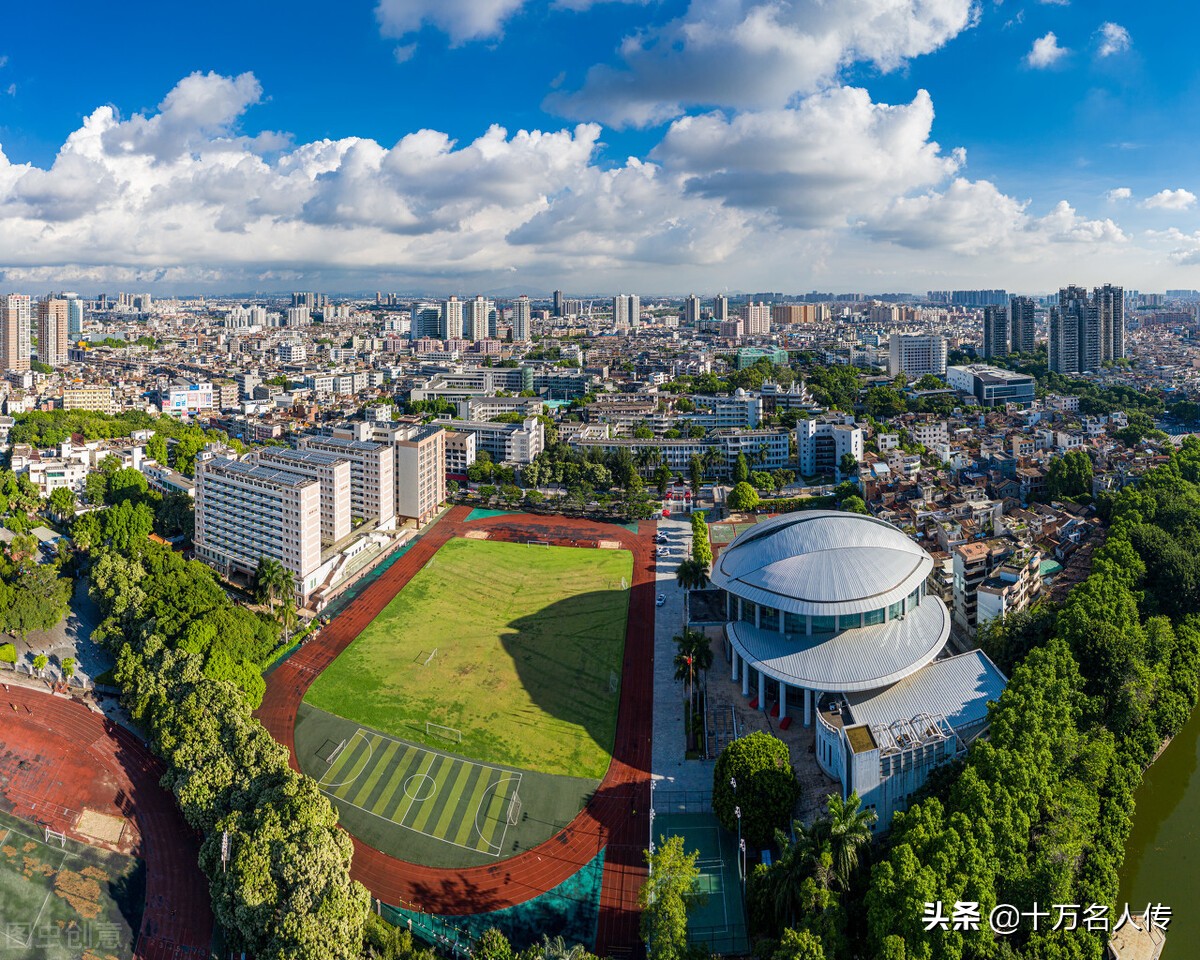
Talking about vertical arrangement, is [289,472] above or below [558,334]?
below

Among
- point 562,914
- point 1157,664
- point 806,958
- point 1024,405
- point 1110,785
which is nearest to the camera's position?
point 806,958

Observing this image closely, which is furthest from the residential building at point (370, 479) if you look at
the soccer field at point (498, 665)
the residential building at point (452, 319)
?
the residential building at point (452, 319)

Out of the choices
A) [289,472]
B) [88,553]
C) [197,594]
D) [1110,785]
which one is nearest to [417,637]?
[197,594]

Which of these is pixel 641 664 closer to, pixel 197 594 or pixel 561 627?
pixel 561 627

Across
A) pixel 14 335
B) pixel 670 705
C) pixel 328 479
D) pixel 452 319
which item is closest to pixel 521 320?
pixel 452 319

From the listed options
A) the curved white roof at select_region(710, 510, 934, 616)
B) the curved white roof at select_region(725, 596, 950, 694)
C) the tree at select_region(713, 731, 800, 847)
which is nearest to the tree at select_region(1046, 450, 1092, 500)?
the curved white roof at select_region(710, 510, 934, 616)

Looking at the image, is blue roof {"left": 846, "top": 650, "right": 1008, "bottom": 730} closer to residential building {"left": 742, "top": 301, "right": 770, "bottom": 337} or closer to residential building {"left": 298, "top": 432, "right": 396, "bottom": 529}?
residential building {"left": 298, "top": 432, "right": 396, "bottom": 529}
